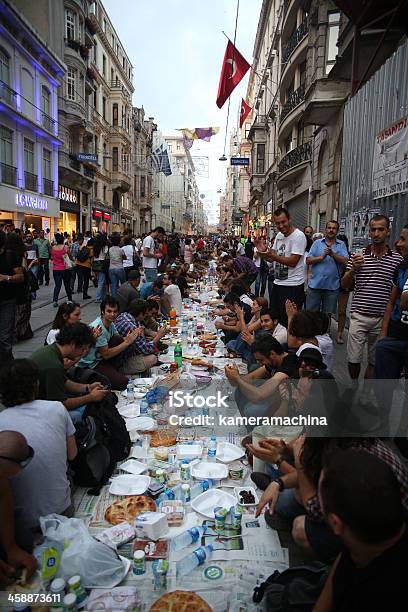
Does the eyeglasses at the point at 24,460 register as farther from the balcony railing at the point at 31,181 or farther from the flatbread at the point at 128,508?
the balcony railing at the point at 31,181

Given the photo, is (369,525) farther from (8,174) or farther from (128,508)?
(8,174)

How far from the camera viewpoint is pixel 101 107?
37344mm

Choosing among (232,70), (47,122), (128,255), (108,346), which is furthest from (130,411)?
(47,122)

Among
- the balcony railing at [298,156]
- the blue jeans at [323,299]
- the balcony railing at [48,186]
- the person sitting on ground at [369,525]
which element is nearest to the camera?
the person sitting on ground at [369,525]

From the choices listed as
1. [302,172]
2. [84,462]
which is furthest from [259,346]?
[302,172]

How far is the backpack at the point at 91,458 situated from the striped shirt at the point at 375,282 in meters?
3.28

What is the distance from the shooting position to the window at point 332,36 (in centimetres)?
1419

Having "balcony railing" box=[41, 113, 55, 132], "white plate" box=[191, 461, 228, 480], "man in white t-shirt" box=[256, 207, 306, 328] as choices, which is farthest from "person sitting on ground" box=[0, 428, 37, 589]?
"balcony railing" box=[41, 113, 55, 132]

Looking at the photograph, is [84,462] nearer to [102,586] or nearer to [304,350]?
[102,586]

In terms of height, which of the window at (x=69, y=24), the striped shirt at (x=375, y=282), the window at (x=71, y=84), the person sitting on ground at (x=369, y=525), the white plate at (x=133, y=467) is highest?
the window at (x=69, y=24)

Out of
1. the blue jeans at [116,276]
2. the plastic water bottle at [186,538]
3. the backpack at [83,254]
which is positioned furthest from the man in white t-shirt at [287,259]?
the backpack at [83,254]

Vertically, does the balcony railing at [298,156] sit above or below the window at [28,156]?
below

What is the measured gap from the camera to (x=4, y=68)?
69.7 ft

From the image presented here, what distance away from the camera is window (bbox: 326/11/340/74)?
559 inches
